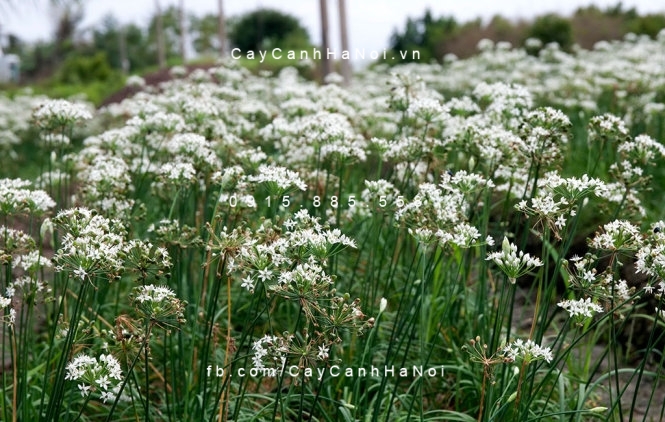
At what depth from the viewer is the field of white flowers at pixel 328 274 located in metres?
2.62

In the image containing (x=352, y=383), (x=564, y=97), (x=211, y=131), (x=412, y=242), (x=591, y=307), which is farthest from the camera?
(x=564, y=97)

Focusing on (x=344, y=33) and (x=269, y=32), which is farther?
(x=269, y=32)

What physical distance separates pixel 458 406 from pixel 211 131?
94.6 inches

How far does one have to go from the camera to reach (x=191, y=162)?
383cm

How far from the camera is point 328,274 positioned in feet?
14.2

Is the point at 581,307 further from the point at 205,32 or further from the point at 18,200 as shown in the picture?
the point at 205,32

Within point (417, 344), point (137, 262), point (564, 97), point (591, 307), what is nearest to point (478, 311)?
point (417, 344)

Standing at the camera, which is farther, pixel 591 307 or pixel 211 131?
pixel 211 131

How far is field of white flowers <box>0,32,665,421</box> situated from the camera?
262 centimetres

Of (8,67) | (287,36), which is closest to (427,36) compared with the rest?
(287,36)

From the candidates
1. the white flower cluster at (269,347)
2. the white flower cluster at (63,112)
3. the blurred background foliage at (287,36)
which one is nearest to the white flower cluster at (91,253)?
the white flower cluster at (269,347)

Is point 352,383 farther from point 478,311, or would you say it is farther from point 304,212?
point 304,212

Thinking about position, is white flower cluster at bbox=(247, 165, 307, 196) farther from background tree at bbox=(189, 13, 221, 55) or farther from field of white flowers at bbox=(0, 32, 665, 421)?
background tree at bbox=(189, 13, 221, 55)

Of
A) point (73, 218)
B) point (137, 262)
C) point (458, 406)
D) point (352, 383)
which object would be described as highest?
point (73, 218)
